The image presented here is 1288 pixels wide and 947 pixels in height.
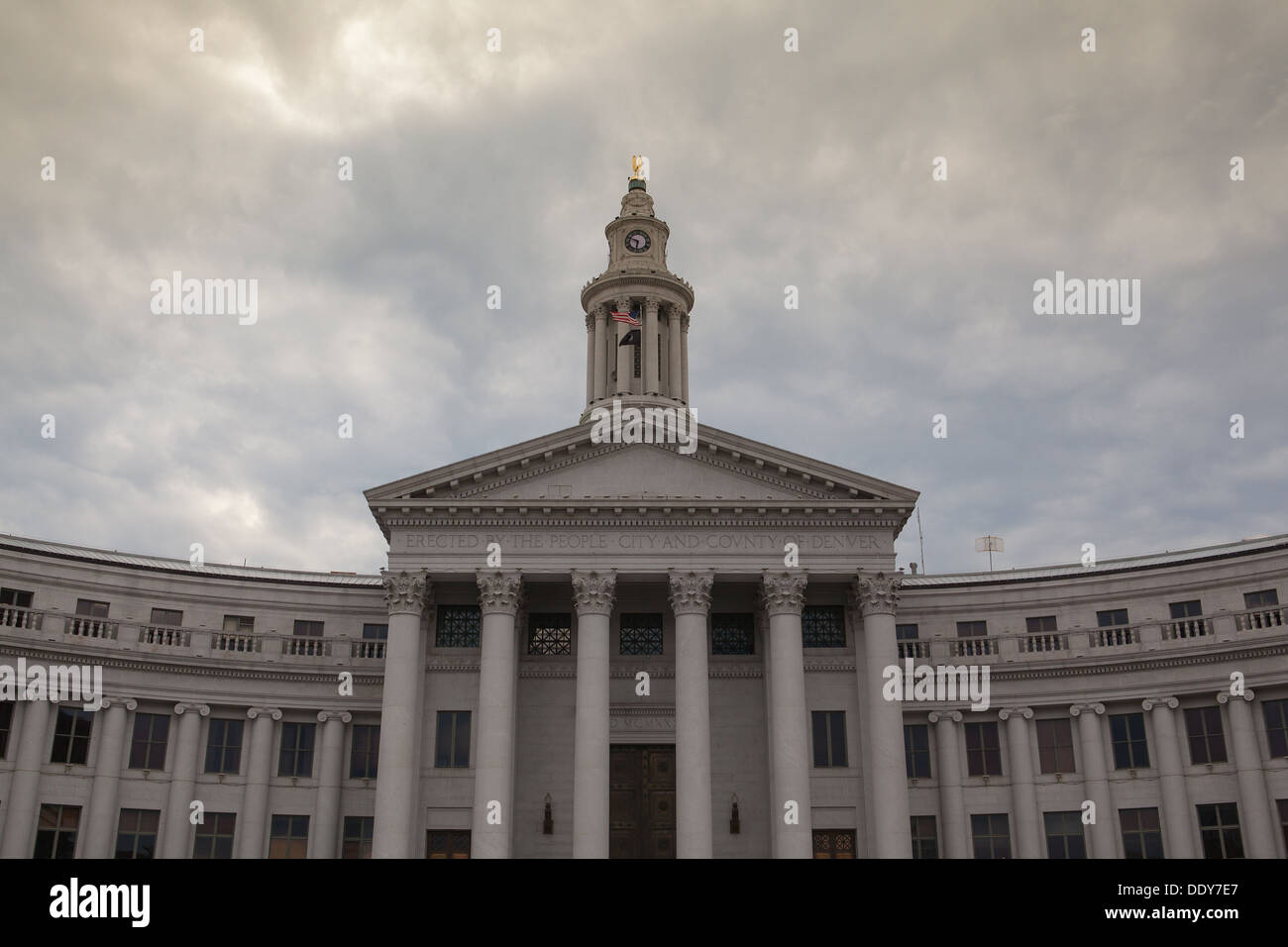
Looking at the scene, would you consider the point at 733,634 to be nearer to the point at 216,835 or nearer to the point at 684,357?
the point at 684,357

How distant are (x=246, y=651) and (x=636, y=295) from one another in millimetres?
29174

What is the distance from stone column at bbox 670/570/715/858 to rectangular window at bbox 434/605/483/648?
30.0ft

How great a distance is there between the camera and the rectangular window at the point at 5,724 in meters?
45.6

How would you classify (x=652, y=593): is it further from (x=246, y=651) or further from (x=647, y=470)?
(x=246, y=651)

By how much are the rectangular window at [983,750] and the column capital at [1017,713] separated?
2.84ft

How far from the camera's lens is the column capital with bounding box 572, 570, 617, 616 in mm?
45812

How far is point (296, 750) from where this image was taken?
Answer: 5081cm

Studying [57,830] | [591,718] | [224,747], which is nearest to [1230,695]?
[591,718]

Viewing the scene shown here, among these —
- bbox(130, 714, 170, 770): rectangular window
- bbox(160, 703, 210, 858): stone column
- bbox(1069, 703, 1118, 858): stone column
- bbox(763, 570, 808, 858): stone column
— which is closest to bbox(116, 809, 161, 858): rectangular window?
bbox(160, 703, 210, 858): stone column

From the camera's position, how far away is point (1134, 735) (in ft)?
161

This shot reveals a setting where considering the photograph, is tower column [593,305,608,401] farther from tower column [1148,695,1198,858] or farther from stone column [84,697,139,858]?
tower column [1148,695,1198,858]

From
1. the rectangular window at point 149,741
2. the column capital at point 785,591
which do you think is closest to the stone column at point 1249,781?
the column capital at point 785,591

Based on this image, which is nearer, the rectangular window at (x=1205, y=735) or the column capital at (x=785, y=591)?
the column capital at (x=785, y=591)

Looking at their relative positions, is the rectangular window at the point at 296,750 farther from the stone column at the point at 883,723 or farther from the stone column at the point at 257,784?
the stone column at the point at 883,723
